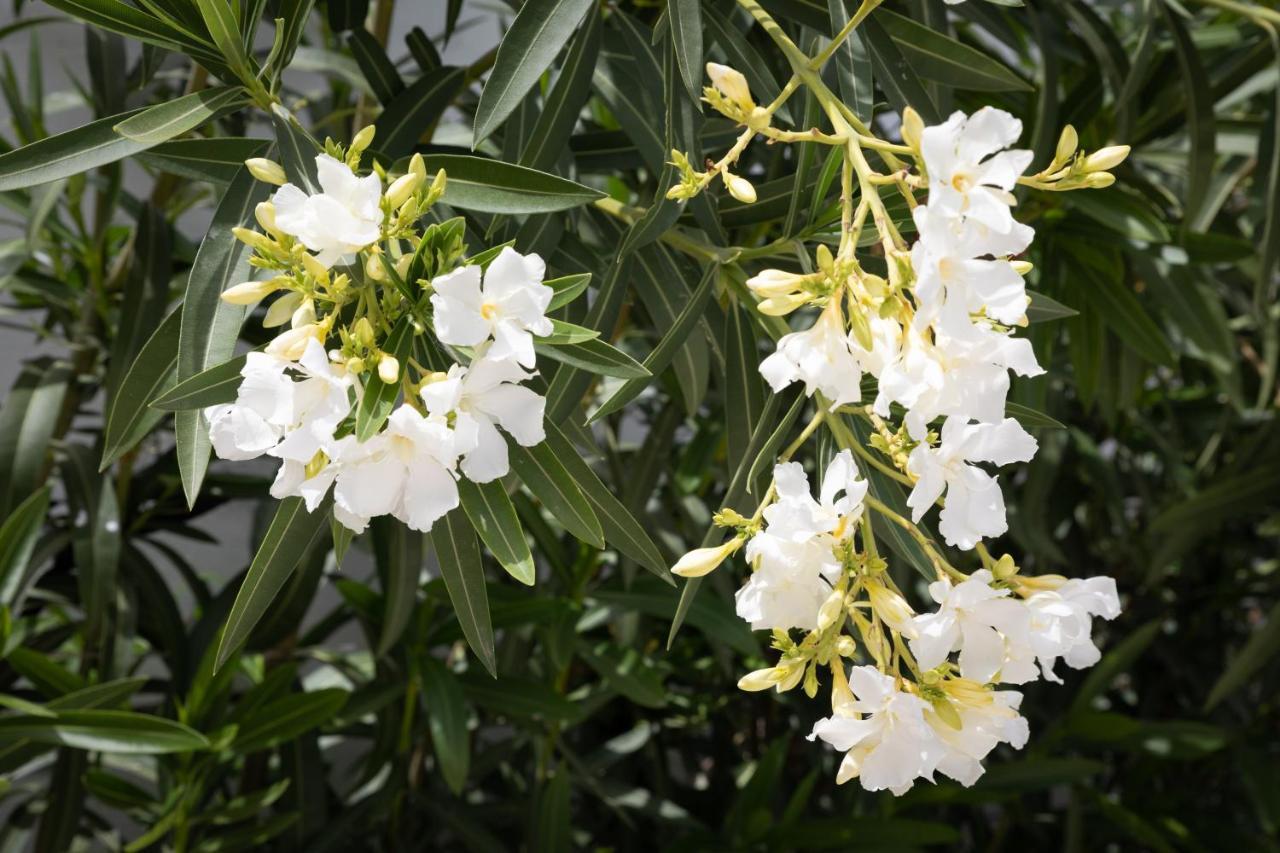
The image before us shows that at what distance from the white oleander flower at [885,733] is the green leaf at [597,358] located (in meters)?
0.18

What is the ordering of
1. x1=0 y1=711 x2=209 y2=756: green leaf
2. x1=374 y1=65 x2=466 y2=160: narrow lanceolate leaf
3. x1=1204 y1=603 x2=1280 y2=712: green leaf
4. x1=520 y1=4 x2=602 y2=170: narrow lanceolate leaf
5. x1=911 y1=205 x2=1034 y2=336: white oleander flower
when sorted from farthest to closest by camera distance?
1. x1=1204 y1=603 x2=1280 y2=712: green leaf
2. x1=0 y1=711 x2=209 y2=756: green leaf
3. x1=374 y1=65 x2=466 y2=160: narrow lanceolate leaf
4. x1=520 y1=4 x2=602 y2=170: narrow lanceolate leaf
5. x1=911 y1=205 x2=1034 y2=336: white oleander flower

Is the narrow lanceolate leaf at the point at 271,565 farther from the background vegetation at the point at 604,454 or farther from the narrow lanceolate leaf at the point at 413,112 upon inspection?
the narrow lanceolate leaf at the point at 413,112

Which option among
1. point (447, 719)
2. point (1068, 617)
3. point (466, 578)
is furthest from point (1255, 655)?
point (466, 578)

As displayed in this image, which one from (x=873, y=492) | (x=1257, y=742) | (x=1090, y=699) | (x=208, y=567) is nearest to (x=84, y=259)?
(x=208, y=567)

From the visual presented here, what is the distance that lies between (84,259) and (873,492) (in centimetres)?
99

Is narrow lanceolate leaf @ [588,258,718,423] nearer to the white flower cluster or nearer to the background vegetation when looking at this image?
the background vegetation

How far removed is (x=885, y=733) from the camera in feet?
1.79

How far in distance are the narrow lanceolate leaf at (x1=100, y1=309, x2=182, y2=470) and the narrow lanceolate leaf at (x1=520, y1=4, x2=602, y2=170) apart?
238 millimetres

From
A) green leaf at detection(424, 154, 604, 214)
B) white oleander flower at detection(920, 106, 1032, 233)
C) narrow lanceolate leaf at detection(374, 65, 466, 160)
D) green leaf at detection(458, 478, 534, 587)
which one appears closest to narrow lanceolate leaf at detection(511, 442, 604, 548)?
green leaf at detection(458, 478, 534, 587)

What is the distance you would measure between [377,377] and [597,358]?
0.12m

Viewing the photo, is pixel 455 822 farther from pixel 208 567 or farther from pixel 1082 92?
→ pixel 1082 92

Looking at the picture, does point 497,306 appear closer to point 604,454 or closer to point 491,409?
point 491,409

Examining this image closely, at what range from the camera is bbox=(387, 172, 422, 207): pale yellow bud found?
21.4 inches

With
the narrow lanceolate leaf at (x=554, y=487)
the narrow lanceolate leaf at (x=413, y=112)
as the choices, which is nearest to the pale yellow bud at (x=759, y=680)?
the narrow lanceolate leaf at (x=554, y=487)
